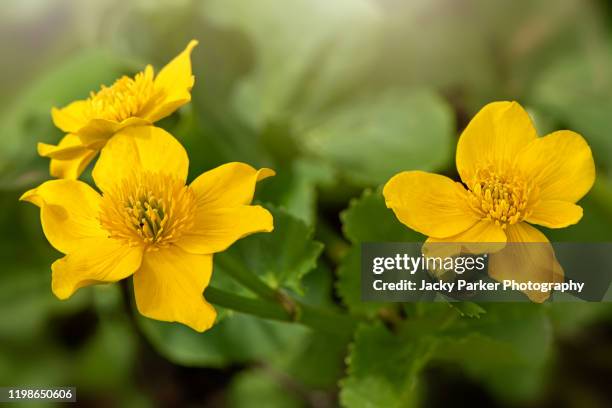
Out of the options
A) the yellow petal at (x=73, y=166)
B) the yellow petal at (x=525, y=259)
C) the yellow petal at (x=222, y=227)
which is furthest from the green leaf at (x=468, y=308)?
the yellow petal at (x=73, y=166)

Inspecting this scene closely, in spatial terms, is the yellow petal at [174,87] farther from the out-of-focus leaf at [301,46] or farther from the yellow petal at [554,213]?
the out-of-focus leaf at [301,46]

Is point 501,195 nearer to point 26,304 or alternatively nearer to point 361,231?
point 361,231

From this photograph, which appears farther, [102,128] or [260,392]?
[260,392]

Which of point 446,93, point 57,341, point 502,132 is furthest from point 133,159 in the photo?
point 446,93

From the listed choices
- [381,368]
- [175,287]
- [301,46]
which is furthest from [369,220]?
[301,46]

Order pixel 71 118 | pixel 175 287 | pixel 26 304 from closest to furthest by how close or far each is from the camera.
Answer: pixel 175 287 < pixel 71 118 < pixel 26 304

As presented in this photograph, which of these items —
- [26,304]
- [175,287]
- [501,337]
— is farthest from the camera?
[26,304]

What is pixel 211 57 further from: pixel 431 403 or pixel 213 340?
pixel 431 403
